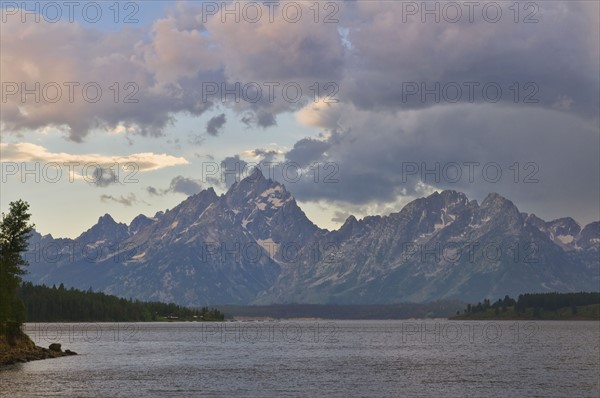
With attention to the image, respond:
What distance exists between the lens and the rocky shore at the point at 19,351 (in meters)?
148

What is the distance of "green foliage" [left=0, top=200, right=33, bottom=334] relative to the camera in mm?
148875

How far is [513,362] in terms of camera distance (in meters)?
172

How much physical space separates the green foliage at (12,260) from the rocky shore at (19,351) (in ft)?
7.75

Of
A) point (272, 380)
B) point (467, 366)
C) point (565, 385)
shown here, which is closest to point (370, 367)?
point (467, 366)

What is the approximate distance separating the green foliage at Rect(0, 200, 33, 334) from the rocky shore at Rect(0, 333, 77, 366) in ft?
7.75

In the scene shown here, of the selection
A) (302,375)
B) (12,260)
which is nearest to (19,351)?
(12,260)

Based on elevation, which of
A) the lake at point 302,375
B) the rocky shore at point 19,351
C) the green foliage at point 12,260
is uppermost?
the green foliage at point 12,260

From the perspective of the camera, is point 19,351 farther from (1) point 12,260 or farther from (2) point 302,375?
(2) point 302,375

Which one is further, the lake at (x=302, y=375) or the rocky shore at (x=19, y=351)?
the rocky shore at (x=19, y=351)

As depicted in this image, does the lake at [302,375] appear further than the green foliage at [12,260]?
No

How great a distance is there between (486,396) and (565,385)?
66.3 ft

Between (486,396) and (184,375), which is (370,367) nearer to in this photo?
(184,375)

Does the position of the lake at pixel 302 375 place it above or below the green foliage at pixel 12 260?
below

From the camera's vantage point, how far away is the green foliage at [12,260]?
149 meters
